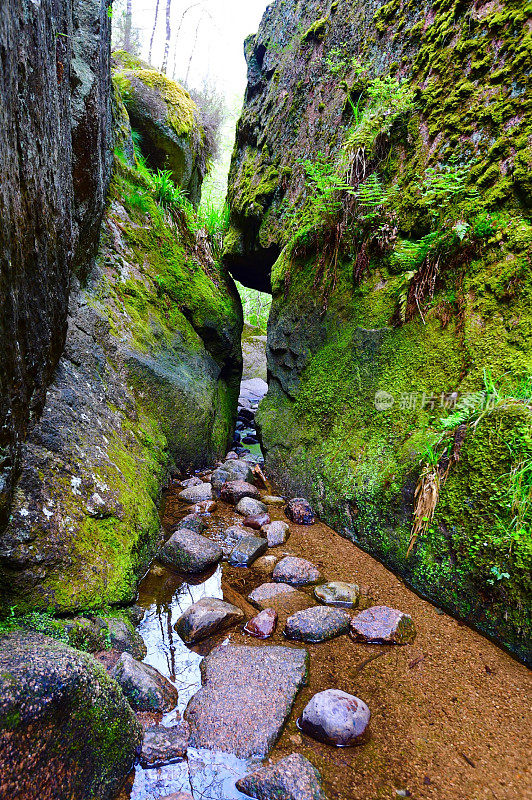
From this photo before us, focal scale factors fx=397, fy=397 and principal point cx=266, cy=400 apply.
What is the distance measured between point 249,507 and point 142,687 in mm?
2045

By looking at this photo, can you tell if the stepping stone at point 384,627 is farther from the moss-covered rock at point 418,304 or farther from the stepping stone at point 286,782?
the stepping stone at point 286,782

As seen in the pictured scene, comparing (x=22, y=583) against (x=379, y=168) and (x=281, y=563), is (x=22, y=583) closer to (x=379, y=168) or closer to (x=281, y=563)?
(x=281, y=563)

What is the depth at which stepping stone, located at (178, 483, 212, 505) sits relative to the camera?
3.87 m

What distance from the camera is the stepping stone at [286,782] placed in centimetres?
136

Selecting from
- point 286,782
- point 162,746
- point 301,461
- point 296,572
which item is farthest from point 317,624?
point 301,461

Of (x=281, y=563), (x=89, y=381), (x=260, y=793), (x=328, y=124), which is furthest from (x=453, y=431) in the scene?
(x=328, y=124)

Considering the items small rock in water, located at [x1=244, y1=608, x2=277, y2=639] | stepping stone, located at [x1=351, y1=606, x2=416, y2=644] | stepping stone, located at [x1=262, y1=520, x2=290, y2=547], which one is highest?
stepping stone, located at [x1=351, y1=606, x2=416, y2=644]

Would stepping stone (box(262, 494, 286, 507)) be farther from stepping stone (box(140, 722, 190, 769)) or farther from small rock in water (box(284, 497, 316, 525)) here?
stepping stone (box(140, 722, 190, 769))

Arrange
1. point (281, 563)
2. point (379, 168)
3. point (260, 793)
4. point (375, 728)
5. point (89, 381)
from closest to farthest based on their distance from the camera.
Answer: point (260, 793), point (375, 728), point (281, 563), point (89, 381), point (379, 168)

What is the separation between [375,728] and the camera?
1.66m

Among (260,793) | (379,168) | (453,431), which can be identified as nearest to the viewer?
(260,793)

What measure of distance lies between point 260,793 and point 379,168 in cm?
434

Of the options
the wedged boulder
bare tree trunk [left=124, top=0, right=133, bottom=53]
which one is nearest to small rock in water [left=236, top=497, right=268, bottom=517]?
the wedged boulder

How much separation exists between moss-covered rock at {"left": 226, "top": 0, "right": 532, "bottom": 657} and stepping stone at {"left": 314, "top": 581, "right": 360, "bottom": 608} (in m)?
0.41
